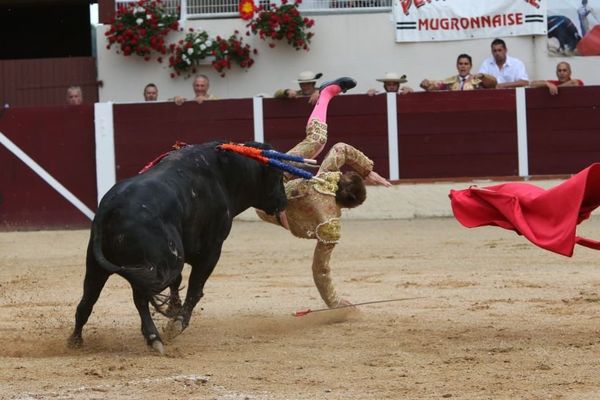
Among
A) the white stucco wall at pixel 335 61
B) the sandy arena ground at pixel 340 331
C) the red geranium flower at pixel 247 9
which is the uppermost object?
the red geranium flower at pixel 247 9

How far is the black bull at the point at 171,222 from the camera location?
4.63 metres

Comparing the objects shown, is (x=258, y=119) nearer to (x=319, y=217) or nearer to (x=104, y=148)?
(x=104, y=148)

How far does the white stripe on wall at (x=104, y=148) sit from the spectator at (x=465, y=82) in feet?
9.49

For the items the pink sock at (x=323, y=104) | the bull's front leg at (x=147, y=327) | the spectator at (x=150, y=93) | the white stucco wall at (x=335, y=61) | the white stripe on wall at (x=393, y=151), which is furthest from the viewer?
the white stucco wall at (x=335, y=61)

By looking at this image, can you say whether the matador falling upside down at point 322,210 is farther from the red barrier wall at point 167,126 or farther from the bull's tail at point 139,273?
the red barrier wall at point 167,126

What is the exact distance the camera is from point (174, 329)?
203 inches

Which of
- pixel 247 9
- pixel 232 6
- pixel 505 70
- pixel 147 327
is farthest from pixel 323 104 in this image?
pixel 232 6

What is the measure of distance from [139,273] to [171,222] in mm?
262

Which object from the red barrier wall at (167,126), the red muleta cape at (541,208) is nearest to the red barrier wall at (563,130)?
the red barrier wall at (167,126)

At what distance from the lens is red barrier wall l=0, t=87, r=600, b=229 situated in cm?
1081

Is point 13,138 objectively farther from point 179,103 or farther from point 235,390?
point 235,390

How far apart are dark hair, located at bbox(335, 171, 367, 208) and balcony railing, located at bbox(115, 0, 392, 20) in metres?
6.26

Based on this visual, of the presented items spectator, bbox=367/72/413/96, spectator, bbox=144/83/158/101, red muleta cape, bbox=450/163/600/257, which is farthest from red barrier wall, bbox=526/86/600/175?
red muleta cape, bbox=450/163/600/257

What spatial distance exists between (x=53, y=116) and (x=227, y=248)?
2.68 meters
